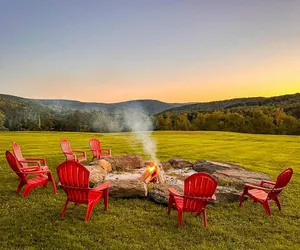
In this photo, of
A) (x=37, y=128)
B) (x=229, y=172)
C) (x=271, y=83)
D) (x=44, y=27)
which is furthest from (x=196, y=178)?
(x=37, y=128)

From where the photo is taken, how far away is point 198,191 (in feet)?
19.2

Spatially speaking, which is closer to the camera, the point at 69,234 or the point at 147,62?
the point at 69,234

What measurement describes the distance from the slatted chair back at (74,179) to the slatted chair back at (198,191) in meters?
2.09

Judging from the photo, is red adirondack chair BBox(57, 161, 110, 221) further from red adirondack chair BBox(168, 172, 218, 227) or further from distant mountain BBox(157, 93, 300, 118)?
distant mountain BBox(157, 93, 300, 118)

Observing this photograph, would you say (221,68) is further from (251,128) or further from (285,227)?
(251,128)

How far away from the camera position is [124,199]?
290 inches

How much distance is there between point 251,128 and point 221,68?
34.3 meters

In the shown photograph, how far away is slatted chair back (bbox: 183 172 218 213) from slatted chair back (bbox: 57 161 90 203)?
6.85 feet

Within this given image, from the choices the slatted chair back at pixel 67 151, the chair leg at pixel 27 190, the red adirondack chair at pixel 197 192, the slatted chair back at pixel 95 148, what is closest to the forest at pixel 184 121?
the slatted chair back at pixel 95 148

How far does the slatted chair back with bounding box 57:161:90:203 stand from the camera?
5895mm

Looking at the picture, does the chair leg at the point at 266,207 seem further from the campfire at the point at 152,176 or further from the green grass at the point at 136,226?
the campfire at the point at 152,176

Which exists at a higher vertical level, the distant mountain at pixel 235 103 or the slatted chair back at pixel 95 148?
the distant mountain at pixel 235 103

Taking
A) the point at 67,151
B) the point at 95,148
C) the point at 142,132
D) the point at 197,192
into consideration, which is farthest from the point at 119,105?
the point at 197,192

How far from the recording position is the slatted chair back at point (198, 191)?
18.9 ft
